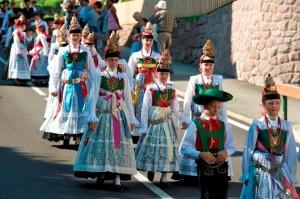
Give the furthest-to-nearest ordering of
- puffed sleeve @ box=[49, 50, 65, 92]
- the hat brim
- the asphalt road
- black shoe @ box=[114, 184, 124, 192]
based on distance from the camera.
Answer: puffed sleeve @ box=[49, 50, 65, 92]
black shoe @ box=[114, 184, 124, 192]
the asphalt road
the hat brim

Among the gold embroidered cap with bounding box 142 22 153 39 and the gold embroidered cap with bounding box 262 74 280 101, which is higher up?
the gold embroidered cap with bounding box 142 22 153 39

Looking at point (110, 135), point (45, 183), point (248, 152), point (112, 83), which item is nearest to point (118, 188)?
point (110, 135)

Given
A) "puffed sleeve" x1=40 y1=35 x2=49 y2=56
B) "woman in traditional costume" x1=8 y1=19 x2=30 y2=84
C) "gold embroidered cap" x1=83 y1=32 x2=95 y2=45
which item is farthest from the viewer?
"woman in traditional costume" x1=8 y1=19 x2=30 y2=84

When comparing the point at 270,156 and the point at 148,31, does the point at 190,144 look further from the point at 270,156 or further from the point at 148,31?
the point at 148,31

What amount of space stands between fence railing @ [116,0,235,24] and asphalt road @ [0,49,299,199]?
11965 mm

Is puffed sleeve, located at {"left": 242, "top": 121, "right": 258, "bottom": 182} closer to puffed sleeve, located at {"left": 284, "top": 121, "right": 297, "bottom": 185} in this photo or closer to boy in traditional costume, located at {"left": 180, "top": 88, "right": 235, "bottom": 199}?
boy in traditional costume, located at {"left": 180, "top": 88, "right": 235, "bottom": 199}

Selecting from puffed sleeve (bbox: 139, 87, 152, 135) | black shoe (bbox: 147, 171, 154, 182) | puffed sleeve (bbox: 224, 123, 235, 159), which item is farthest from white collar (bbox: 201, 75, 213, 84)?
puffed sleeve (bbox: 224, 123, 235, 159)

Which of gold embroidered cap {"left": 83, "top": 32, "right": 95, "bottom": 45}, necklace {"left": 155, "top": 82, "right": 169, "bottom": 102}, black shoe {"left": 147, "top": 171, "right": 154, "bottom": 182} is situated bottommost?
black shoe {"left": 147, "top": 171, "right": 154, "bottom": 182}

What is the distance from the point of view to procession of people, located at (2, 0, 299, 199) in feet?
38.7

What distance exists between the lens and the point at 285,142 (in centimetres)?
1185

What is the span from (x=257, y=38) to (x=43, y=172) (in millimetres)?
14283

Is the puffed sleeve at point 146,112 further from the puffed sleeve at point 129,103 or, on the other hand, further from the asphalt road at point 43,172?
the asphalt road at point 43,172

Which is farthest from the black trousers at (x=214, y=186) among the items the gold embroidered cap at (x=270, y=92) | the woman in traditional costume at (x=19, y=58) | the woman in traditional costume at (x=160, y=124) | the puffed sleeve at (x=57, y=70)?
the woman in traditional costume at (x=19, y=58)

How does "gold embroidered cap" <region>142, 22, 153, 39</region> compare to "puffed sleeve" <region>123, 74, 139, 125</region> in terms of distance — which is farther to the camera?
"gold embroidered cap" <region>142, 22, 153, 39</region>
